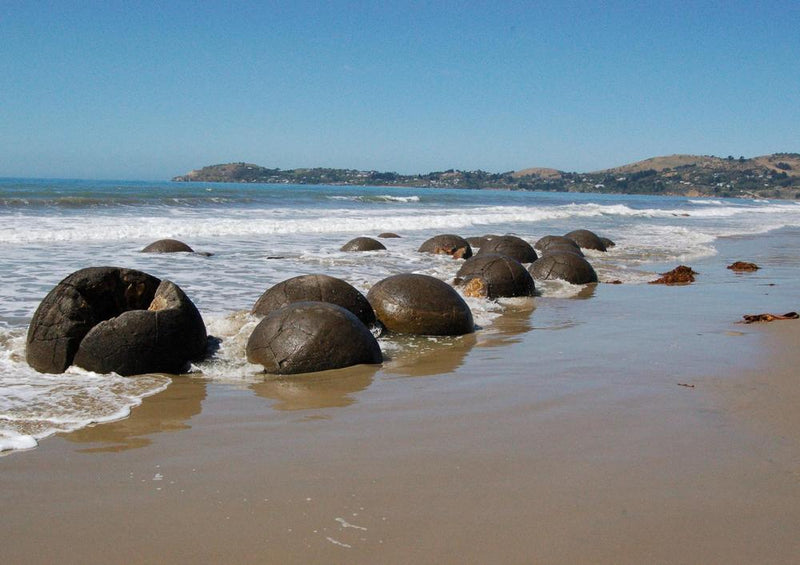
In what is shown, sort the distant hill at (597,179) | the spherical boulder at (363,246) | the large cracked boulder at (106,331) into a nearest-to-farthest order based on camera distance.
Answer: the large cracked boulder at (106,331)
the spherical boulder at (363,246)
the distant hill at (597,179)

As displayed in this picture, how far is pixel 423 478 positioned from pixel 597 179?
134 metres

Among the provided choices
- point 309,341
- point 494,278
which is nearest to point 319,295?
point 309,341

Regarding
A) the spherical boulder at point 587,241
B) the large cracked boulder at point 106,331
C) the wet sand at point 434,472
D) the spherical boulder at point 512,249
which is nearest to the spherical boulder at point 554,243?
the spherical boulder at point 587,241

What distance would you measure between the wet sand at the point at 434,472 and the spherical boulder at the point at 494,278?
4314 mm

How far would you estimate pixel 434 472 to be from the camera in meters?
3.73

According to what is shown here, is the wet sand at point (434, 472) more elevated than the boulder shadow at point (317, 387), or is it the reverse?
the wet sand at point (434, 472)

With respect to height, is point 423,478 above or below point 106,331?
below

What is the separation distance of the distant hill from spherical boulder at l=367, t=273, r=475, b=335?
337 ft

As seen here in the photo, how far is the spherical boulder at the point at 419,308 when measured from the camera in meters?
7.98

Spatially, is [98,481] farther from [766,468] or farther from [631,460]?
[766,468]

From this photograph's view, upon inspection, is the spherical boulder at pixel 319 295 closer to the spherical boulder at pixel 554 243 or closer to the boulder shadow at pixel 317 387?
the boulder shadow at pixel 317 387

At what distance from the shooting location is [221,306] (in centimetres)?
949

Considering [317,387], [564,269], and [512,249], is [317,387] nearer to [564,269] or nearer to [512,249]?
[564,269]

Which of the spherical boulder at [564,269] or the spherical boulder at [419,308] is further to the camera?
the spherical boulder at [564,269]
